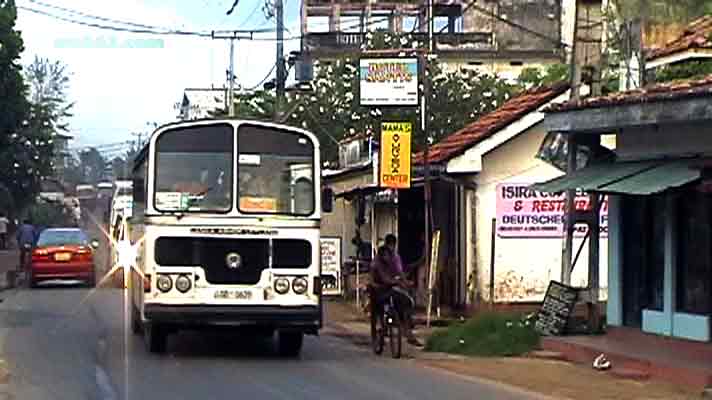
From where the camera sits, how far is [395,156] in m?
24.8

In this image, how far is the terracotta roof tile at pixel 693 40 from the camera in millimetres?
19828

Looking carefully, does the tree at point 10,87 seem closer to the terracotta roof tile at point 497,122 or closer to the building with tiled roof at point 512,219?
the terracotta roof tile at point 497,122

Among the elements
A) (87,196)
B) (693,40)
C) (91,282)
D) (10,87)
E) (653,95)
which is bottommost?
(91,282)

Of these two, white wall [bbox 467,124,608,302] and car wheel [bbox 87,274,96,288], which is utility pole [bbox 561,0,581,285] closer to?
white wall [bbox 467,124,608,302]

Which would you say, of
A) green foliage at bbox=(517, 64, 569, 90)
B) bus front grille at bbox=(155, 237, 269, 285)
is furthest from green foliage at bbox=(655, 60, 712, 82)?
green foliage at bbox=(517, 64, 569, 90)

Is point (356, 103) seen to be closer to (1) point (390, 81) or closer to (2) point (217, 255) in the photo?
(1) point (390, 81)

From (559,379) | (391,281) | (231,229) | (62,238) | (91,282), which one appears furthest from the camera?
(91,282)

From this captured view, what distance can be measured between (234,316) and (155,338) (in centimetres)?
145

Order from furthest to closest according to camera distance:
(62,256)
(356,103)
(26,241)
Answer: (356,103) → (26,241) → (62,256)

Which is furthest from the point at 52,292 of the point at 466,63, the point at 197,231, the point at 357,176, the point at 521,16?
the point at 521,16

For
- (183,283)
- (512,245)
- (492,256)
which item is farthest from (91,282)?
(183,283)

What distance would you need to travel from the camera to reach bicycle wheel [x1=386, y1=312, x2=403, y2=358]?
19.8 meters

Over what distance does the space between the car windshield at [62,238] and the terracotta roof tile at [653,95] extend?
19899 mm

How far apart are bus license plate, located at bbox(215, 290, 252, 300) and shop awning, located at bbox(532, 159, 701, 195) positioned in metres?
4.73
